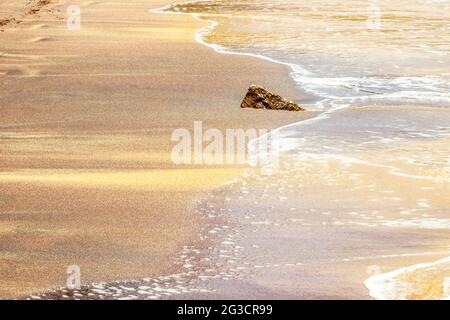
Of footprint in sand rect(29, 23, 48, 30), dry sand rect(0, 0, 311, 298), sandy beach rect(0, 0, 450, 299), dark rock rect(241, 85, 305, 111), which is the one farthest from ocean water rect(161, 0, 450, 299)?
footprint in sand rect(29, 23, 48, 30)

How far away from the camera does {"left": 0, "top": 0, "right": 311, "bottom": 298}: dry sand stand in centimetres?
482

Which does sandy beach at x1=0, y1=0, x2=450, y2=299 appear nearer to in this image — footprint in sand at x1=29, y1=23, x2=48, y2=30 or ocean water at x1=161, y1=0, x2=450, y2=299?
ocean water at x1=161, y1=0, x2=450, y2=299

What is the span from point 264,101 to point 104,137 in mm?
1778

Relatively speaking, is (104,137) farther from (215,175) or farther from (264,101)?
(264,101)

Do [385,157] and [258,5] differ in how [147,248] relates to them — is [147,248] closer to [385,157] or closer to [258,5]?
[385,157]

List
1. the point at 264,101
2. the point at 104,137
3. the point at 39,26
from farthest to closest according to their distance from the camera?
1. the point at 39,26
2. the point at 264,101
3. the point at 104,137

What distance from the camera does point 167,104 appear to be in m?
8.81

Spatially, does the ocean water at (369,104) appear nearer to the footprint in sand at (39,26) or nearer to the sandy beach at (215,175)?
the sandy beach at (215,175)

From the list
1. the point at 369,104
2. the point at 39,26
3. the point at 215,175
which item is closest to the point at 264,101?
the point at 369,104

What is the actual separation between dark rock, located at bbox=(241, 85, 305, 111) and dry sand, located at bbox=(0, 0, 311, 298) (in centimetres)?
13

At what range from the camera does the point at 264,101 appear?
8656 mm

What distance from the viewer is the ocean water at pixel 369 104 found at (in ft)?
18.4

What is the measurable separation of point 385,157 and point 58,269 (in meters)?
3.22

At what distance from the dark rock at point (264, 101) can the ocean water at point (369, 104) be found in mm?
339
